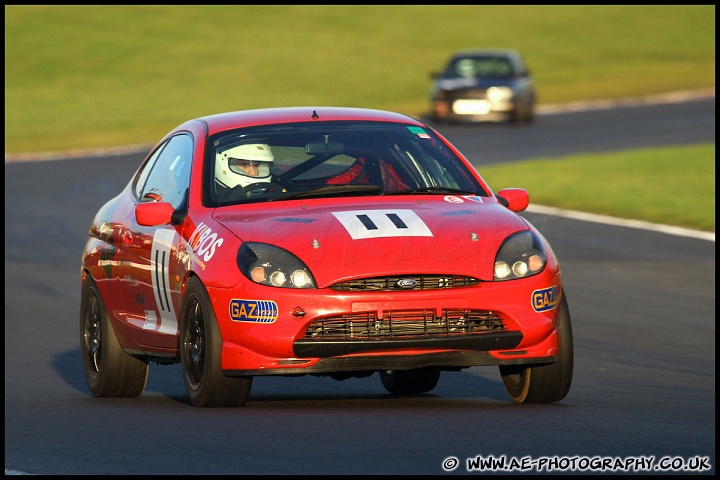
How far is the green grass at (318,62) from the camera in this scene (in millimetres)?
35625

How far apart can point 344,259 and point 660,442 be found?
1.75 meters

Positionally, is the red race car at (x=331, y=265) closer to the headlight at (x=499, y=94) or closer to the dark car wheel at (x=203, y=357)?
the dark car wheel at (x=203, y=357)

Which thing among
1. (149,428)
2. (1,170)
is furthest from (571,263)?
(1,170)

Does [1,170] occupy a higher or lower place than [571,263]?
lower

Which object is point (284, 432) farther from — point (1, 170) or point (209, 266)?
point (1, 170)

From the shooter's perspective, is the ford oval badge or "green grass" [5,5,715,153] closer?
the ford oval badge

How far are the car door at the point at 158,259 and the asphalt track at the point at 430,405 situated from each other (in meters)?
0.43

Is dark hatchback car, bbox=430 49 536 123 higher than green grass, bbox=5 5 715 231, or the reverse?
dark hatchback car, bbox=430 49 536 123

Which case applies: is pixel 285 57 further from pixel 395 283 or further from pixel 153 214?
pixel 395 283

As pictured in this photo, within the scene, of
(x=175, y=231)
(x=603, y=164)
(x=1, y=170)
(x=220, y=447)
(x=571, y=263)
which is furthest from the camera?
(x=1, y=170)

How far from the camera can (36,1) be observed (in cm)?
7031

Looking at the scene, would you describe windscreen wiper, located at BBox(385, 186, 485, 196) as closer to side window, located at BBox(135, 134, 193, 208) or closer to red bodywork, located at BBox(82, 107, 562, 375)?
red bodywork, located at BBox(82, 107, 562, 375)

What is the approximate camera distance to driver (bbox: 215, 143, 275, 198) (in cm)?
890

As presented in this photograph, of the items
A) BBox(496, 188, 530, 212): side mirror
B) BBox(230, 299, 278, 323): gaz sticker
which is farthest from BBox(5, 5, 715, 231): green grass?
BBox(230, 299, 278, 323): gaz sticker
